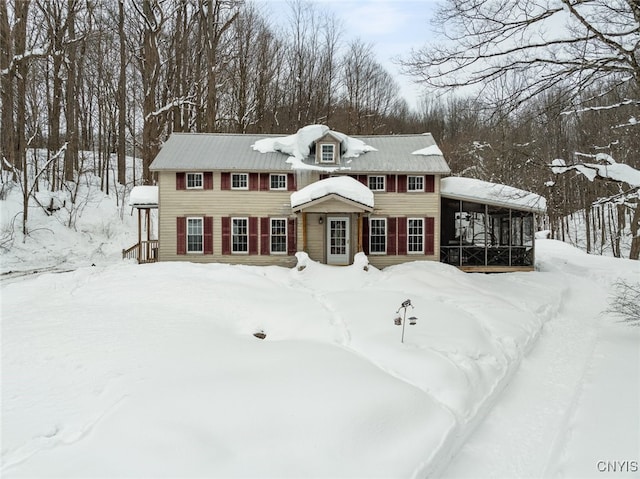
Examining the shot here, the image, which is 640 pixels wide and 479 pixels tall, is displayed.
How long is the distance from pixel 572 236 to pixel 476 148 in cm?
1117

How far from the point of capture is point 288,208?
17578 mm

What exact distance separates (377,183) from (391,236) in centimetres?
228

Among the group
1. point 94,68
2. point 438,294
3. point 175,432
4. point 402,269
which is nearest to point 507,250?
point 402,269

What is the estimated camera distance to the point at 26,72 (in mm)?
21859

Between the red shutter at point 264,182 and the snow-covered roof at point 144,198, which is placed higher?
the red shutter at point 264,182

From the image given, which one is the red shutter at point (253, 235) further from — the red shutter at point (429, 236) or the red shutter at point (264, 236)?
the red shutter at point (429, 236)

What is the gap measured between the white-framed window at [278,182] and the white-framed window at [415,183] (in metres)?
5.14

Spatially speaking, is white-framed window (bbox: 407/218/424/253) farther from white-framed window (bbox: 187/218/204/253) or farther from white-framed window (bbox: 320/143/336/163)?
white-framed window (bbox: 187/218/204/253)

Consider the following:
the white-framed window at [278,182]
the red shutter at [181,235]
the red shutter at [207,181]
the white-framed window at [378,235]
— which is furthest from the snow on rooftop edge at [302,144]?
the red shutter at [181,235]

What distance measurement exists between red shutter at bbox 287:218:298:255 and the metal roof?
2193mm

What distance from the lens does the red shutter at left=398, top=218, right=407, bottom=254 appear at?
1781 cm

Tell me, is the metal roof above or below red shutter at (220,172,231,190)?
above

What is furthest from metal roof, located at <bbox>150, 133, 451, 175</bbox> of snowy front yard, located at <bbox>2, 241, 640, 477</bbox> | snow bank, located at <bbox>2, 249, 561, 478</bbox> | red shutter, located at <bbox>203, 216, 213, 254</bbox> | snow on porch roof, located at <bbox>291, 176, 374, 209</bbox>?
snow bank, located at <bbox>2, 249, 561, 478</bbox>

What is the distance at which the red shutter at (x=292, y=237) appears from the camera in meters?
17.5
